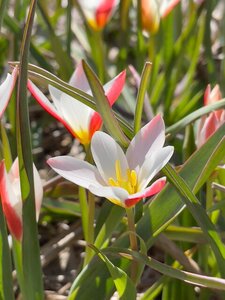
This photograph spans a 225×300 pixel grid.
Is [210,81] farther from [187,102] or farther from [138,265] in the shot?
[138,265]

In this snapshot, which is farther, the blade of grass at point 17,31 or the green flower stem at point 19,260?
the blade of grass at point 17,31

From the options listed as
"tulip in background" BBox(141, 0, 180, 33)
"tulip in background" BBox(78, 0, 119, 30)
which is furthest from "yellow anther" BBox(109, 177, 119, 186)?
"tulip in background" BBox(141, 0, 180, 33)

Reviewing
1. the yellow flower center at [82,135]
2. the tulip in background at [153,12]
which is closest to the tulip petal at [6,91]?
the yellow flower center at [82,135]

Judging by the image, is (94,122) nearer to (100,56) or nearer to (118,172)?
(118,172)

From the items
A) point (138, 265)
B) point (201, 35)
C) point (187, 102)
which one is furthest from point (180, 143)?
point (138, 265)

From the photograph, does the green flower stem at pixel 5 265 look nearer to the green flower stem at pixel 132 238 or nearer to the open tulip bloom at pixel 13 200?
the open tulip bloom at pixel 13 200

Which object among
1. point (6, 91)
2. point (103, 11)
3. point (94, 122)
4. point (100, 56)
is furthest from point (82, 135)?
point (100, 56)

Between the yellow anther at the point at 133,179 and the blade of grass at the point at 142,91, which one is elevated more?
the blade of grass at the point at 142,91
